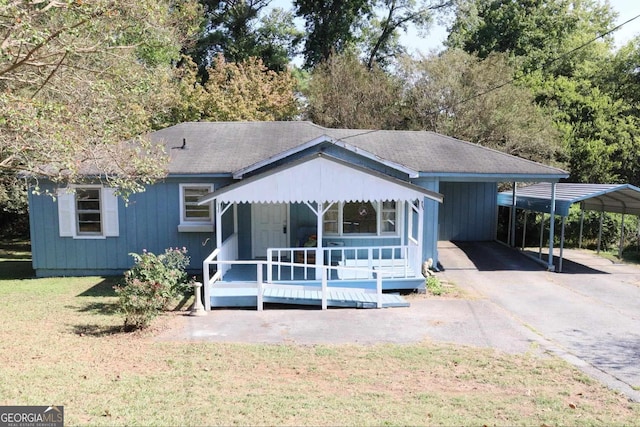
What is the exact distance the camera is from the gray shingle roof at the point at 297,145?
1338cm

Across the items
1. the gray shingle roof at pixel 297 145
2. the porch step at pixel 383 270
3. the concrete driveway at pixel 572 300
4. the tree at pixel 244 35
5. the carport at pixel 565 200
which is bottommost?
the concrete driveway at pixel 572 300

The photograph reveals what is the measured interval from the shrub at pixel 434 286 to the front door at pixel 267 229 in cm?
413

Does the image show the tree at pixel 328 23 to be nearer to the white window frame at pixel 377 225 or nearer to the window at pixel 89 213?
the white window frame at pixel 377 225

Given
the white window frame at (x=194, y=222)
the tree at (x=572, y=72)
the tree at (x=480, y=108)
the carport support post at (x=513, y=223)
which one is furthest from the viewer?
the tree at (x=572, y=72)

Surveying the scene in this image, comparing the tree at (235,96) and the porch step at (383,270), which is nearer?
the porch step at (383,270)

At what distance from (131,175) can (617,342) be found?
952cm

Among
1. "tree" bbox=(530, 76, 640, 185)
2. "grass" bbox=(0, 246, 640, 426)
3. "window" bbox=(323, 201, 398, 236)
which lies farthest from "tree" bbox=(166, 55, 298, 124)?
"grass" bbox=(0, 246, 640, 426)

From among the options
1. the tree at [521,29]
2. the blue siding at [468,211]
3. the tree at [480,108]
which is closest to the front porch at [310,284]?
the blue siding at [468,211]

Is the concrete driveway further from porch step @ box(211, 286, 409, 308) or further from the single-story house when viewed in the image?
porch step @ box(211, 286, 409, 308)

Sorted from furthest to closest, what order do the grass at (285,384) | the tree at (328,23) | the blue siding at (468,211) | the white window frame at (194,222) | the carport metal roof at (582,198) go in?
the tree at (328,23) < the blue siding at (468,211) < the carport metal roof at (582,198) < the white window frame at (194,222) < the grass at (285,384)

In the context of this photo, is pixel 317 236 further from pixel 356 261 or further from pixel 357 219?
pixel 357 219

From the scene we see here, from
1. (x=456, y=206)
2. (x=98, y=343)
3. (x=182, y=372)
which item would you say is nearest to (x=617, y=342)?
(x=182, y=372)

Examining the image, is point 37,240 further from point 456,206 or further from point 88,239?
point 456,206

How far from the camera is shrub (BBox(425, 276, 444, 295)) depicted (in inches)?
448
